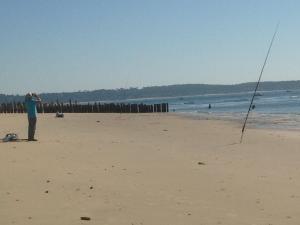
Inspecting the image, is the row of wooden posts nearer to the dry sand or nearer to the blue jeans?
the blue jeans

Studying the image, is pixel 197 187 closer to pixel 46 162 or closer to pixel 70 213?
pixel 70 213

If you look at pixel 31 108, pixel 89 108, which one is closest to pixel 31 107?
pixel 31 108

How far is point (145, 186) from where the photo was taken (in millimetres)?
8805

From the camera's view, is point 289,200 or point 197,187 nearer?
point 289,200

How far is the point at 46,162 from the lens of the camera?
11.1 meters

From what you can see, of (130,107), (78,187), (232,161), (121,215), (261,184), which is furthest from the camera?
(130,107)

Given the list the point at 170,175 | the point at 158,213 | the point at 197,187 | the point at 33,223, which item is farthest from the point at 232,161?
the point at 33,223

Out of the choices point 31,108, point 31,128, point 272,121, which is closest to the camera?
point 31,128

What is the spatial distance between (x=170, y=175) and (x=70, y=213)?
3.27 m

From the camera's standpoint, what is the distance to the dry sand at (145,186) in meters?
6.92

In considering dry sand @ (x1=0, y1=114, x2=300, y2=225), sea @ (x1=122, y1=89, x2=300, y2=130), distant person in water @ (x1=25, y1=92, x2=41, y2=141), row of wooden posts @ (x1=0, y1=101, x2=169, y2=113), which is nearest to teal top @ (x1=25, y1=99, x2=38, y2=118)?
distant person in water @ (x1=25, y1=92, x2=41, y2=141)

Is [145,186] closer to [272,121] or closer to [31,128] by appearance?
[31,128]

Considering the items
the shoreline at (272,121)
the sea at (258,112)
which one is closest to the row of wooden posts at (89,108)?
the sea at (258,112)

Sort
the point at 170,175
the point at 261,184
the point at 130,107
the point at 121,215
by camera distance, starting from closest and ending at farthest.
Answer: the point at 121,215, the point at 261,184, the point at 170,175, the point at 130,107
